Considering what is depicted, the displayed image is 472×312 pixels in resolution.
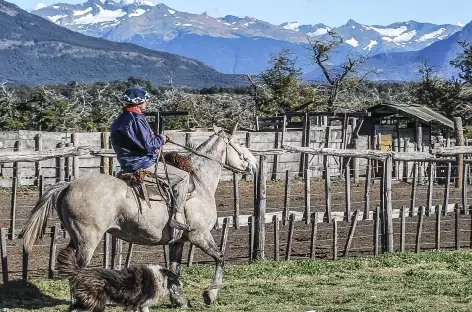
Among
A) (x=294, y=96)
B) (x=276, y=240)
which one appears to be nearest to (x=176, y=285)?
(x=276, y=240)

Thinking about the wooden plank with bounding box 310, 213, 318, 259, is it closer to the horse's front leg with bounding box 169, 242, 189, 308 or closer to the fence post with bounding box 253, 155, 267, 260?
the fence post with bounding box 253, 155, 267, 260

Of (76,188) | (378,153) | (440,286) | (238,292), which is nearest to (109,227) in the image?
(76,188)

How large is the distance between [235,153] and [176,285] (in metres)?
2.59

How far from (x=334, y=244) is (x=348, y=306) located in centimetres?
417

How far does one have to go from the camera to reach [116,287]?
9.40 meters

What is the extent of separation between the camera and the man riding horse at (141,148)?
35.4 feet

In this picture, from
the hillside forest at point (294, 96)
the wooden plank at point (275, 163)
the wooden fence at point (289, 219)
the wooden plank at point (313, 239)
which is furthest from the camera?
the hillside forest at point (294, 96)

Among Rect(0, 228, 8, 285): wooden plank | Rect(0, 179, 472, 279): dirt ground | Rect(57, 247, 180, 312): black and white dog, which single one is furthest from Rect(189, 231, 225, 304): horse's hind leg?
Rect(0, 179, 472, 279): dirt ground

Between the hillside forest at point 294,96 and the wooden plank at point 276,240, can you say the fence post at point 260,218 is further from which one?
the hillside forest at point 294,96

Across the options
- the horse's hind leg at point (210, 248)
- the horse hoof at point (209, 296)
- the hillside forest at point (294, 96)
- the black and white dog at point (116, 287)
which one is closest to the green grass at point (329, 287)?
the horse hoof at point (209, 296)

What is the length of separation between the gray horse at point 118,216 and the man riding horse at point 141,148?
14 centimetres

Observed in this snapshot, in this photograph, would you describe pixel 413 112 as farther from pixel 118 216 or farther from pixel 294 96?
pixel 118 216

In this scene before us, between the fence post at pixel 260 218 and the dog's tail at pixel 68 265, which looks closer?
the dog's tail at pixel 68 265

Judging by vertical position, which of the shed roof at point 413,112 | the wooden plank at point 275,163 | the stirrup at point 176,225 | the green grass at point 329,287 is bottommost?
the green grass at point 329,287
